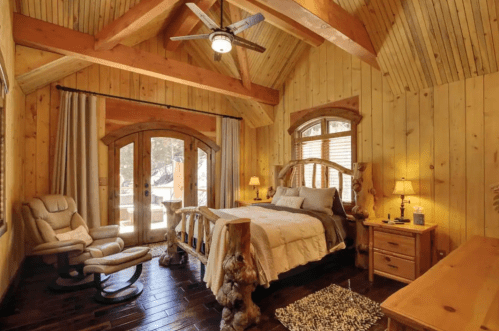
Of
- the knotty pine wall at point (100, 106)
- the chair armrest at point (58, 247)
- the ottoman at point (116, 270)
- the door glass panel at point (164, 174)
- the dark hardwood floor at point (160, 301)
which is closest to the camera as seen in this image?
the dark hardwood floor at point (160, 301)

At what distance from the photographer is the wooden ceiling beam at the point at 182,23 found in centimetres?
387

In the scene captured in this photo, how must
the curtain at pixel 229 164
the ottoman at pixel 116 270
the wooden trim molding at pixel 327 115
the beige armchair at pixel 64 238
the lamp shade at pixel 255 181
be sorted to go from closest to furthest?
the ottoman at pixel 116 270 < the beige armchair at pixel 64 238 < the wooden trim molding at pixel 327 115 < the lamp shade at pixel 255 181 < the curtain at pixel 229 164

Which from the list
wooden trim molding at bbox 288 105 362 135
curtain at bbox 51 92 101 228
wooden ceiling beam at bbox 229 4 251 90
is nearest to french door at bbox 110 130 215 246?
curtain at bbox 51 92 101 228

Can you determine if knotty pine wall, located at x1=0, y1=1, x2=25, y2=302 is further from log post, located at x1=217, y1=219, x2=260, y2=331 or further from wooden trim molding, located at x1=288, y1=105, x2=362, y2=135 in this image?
wooden trim molding, located at x1=288, y1=105, x2=362, y2=135

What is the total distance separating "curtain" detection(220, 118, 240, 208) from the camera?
548 cm

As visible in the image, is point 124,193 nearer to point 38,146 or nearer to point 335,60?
point 38,146

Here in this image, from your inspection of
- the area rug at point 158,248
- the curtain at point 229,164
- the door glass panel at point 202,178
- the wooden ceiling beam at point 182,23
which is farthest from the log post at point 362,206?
the wooden ceiling beam at point 182,23

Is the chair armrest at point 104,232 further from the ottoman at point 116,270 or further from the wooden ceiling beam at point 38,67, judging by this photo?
the wooden ceiling beam at point 38,67

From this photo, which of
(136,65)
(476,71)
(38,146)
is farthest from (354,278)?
(38,146)

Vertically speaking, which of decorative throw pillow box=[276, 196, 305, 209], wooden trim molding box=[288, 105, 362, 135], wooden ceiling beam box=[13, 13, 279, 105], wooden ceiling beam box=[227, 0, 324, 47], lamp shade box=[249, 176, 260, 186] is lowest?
decorative throw pillow box=[276, 196, 305, 209]

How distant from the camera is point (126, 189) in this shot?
14.8 ft

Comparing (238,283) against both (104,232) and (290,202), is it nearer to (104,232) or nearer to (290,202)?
(290,202)

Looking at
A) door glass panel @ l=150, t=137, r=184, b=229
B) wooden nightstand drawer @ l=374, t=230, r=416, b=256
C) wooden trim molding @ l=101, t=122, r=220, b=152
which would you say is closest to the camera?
wooden nightstand drawer @ l=374, t=230, r=416, b=256

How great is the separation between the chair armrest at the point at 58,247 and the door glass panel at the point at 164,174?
2085mm
